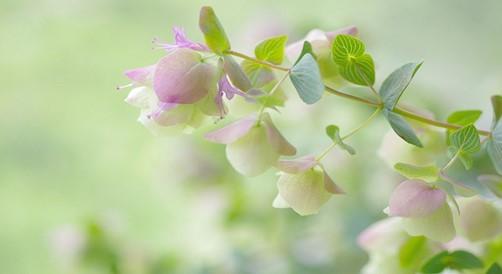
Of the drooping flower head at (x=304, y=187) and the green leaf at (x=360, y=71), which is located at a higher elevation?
the green leaf at (x=360, y=71)

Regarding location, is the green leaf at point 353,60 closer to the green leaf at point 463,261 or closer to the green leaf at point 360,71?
the green leaf at point 360,71

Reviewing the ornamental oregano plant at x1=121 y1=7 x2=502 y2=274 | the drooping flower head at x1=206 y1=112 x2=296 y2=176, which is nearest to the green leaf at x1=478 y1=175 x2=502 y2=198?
the ornamental oregano plant at x1=121 y1=7 x2=502 y2=274

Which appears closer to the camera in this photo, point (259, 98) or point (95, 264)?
point (259, 98)

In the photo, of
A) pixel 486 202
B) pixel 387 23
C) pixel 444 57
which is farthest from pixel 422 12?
pixel 486 202

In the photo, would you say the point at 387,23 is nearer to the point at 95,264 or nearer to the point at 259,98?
the point at 95,264

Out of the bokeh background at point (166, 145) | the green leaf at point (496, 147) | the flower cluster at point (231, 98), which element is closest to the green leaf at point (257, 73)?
the flower cluster at point (231, 98)

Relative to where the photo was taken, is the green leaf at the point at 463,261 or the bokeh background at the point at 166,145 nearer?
the green leaf at the point at 463,261

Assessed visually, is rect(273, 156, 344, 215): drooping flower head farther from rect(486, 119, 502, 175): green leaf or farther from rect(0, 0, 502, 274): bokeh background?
rect(0, 0, 502, 274): bokeh background
